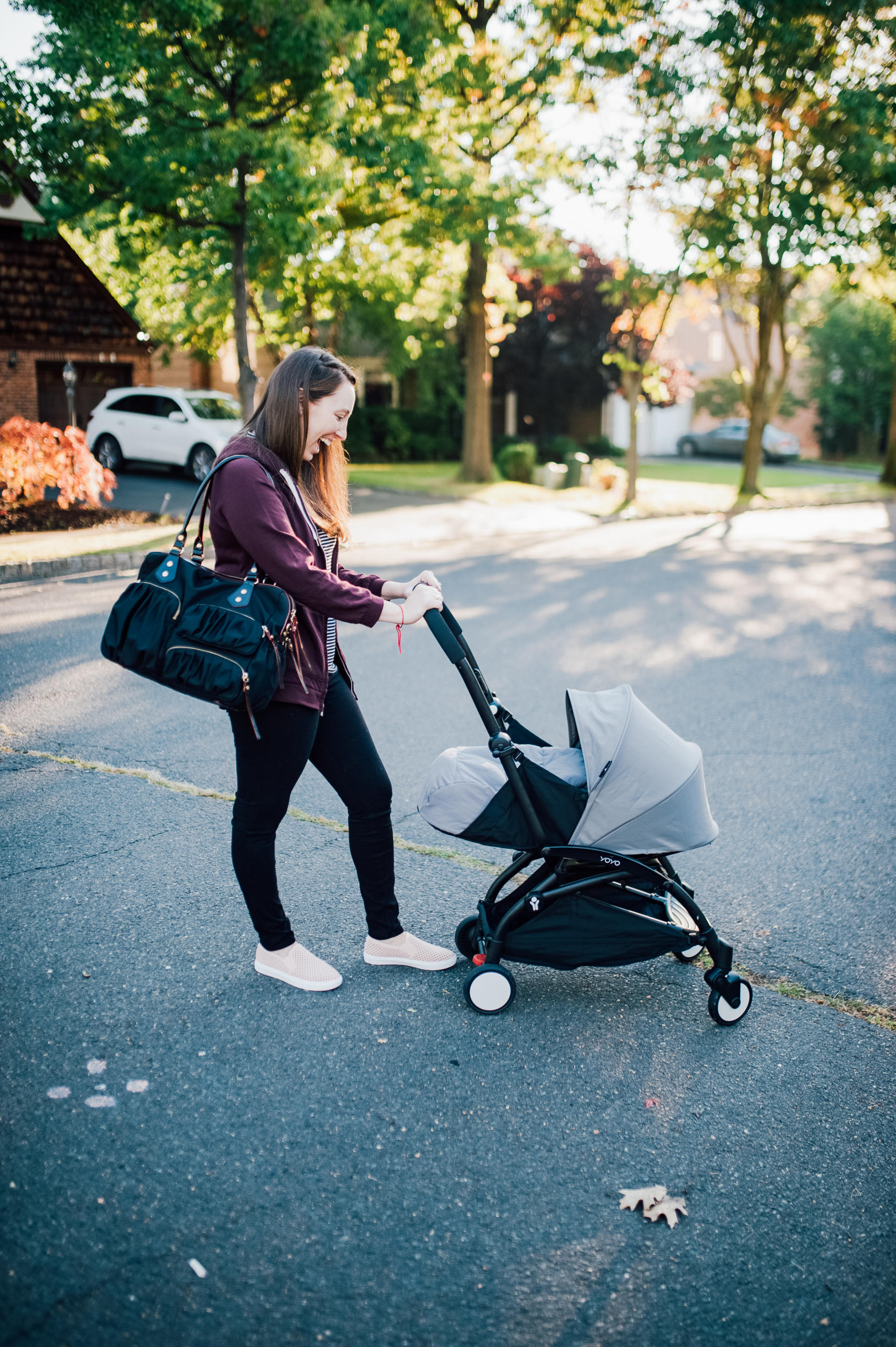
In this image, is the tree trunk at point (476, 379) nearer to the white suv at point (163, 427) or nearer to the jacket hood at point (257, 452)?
the white suv at point (163, 427)

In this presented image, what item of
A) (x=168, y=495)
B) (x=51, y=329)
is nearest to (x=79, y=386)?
(x=51, y=329)

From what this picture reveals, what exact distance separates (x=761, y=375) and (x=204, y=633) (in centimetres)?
2296

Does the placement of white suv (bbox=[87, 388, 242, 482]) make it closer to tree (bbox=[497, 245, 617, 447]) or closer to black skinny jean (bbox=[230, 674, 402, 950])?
tree (bbox=[497, 245, 617, 447])

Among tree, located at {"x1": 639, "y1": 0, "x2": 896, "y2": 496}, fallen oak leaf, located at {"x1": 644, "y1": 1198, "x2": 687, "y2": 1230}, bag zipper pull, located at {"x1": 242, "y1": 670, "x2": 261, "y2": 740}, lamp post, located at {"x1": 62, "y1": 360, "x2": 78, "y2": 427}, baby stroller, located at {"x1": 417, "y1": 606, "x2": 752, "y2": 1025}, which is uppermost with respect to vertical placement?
tree, located at {"x1": 639, "y1": 0, "x2": 896, "y2": 496}

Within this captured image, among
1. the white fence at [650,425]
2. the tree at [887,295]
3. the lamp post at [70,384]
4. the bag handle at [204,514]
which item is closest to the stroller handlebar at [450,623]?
the bag handle at [204,514]

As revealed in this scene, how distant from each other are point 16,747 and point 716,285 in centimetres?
2115

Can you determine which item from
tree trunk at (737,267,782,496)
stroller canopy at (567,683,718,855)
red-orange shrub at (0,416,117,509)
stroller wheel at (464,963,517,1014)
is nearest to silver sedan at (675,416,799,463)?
tree trunk at (737,267,782,496)

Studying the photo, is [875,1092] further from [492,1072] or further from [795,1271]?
[492,1072]

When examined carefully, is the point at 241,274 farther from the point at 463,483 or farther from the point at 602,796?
the point at 602,796

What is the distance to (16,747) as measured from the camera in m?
5.53

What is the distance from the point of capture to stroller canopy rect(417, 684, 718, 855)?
309 cm

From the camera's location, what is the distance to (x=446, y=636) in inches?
122

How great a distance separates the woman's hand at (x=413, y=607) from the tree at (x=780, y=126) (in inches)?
697

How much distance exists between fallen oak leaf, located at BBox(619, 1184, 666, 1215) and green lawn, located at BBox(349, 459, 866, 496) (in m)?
19.6
